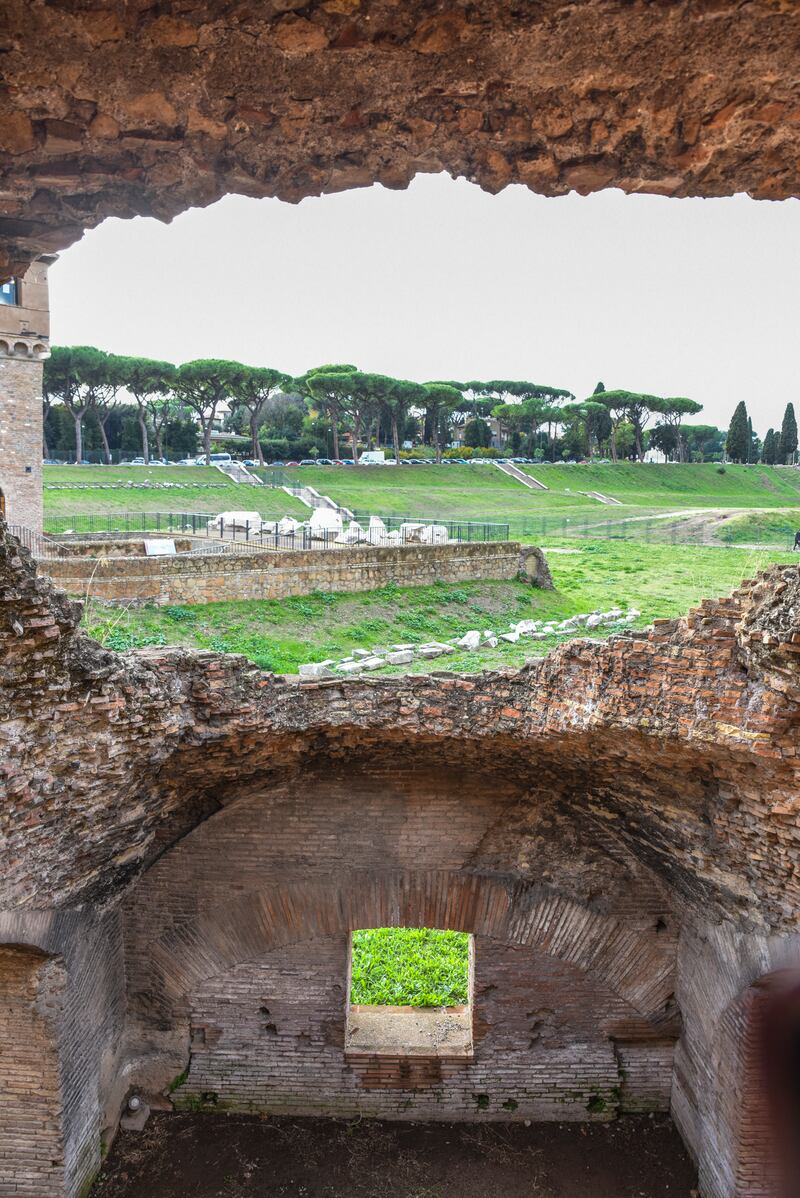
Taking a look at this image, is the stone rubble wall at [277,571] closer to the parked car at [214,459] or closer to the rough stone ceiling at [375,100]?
the rough stone ceiling at [375,100]

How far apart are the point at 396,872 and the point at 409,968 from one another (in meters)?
2.30

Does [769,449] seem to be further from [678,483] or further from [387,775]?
[387,775]

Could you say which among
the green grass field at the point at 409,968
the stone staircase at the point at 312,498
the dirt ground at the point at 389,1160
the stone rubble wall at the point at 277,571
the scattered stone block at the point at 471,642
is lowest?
the dirt ground at the point at 389,1160

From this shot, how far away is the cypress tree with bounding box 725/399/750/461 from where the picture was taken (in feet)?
135

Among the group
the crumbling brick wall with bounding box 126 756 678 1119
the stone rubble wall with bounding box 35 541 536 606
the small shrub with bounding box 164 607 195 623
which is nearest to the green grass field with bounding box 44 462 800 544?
the stone rubble wall with bounding box 35 541 536 606

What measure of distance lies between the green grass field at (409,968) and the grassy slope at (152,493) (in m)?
22.3

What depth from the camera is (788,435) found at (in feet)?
130

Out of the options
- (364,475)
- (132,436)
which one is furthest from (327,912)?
(132,436)

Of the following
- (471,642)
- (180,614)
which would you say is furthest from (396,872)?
(180,614)

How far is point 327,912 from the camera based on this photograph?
20.7ft

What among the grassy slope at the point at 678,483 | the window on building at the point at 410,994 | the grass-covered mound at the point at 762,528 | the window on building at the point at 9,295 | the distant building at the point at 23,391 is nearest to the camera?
the window on building at the point at 410,994

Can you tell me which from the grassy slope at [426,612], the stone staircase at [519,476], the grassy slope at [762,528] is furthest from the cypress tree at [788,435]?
the grassy slope at [426,612]

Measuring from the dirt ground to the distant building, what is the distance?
1757cm

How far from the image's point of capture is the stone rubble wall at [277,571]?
596 inches
